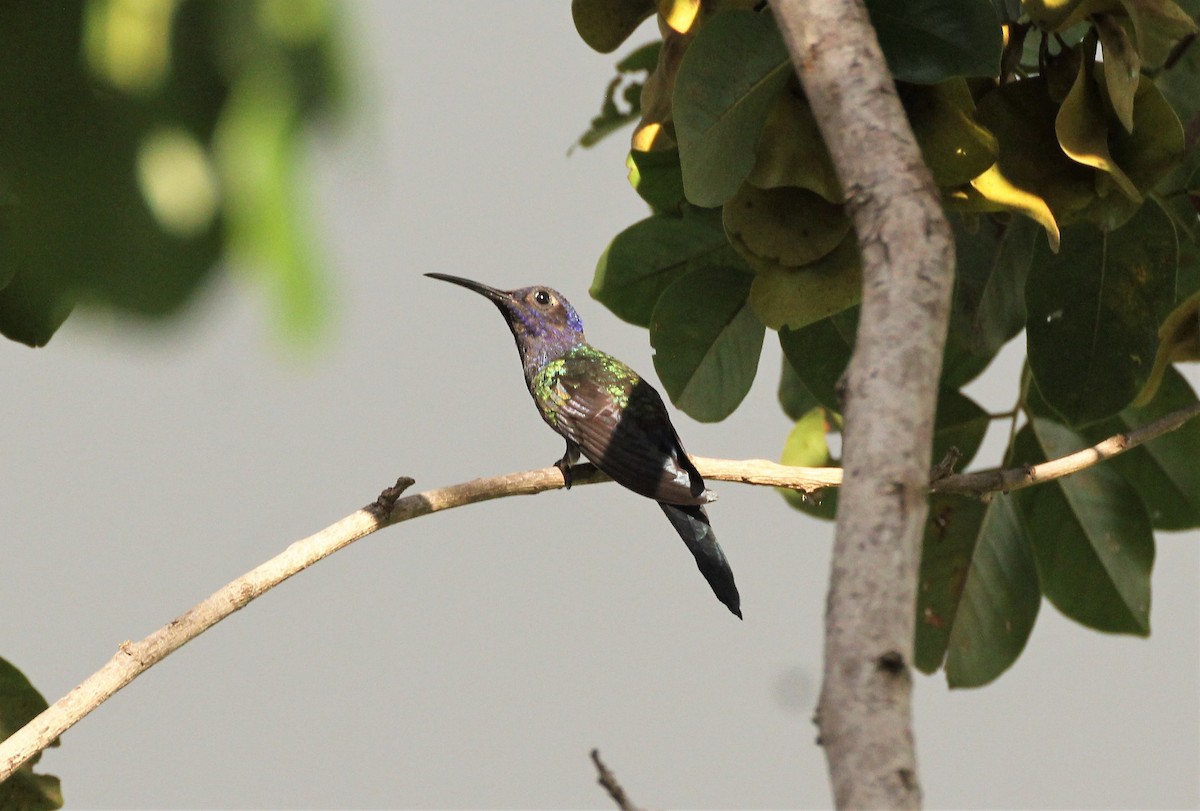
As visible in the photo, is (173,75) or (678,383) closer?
(173,75)

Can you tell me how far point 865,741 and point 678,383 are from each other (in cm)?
170

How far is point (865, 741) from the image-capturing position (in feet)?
2.30

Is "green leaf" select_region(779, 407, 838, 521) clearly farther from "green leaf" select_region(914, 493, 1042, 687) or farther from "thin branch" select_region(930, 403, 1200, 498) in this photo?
"thin branch" select_region(930, 403, 1200, 498)

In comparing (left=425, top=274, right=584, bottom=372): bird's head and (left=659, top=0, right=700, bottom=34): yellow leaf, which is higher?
(left=425, top=274, right=584, bottom=372): bird's head

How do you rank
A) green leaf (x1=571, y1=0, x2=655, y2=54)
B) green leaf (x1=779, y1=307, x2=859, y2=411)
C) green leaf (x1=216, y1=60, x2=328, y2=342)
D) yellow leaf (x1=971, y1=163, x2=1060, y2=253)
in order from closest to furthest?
1. green leaf (x1=216, y1=60, x2=328, y2=342)
2. yellow leaf (x1=971, y1=163, x2=1060, y2=253)
3. green leaf (x1=571, y1=0, x2=655, y2=54)
4. green leaf (x1=779, y1=307, x2=859, y2=411)

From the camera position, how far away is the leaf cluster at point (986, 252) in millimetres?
1685

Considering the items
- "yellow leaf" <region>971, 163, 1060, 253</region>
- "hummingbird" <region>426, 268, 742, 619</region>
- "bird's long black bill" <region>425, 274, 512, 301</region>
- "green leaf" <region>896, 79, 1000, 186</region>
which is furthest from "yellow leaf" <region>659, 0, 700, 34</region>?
"bird's long black bill" <region>425, 274, 512, 301</region>

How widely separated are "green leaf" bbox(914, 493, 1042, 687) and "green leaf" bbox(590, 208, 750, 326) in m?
0.79

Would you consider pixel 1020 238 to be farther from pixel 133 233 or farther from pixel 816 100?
pixel 133 233

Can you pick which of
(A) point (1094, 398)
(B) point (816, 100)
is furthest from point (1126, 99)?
(B) point (816, 100)

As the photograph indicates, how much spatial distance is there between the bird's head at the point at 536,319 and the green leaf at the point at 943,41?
2.00 meters

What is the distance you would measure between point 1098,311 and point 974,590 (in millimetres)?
767

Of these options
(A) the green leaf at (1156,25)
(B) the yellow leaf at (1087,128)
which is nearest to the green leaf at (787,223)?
(B) the yellow leaf at (1087,128)

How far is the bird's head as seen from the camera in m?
3.63
